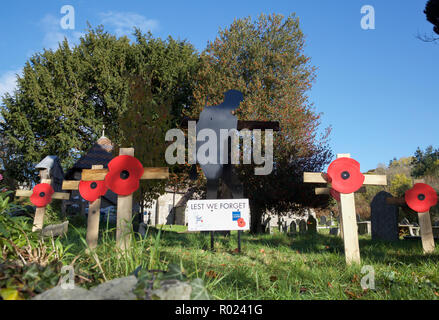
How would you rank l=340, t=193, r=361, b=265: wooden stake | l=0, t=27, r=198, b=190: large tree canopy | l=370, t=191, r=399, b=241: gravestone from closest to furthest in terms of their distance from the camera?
l=340, t=193, r=361, b=265: wooden stake → l=370, t=191, r=399, b=241: gravestone → l=0, t=27, r=198, b=190: large tree canopy

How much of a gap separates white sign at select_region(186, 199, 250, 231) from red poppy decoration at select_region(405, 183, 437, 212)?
3503mm

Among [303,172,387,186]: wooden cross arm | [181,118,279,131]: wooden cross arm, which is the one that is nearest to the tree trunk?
[181,118,279,131]: wooden cross arm

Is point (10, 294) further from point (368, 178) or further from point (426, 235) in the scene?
point (426, 235)

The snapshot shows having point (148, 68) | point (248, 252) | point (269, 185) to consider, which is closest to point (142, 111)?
point (269, 185)

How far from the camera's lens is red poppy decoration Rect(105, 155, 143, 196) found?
477 centimetres

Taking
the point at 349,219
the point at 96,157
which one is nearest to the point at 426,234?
the point at 349,219

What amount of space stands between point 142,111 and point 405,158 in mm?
65194

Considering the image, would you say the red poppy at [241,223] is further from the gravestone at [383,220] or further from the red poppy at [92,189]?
the gravestone at [383,220]

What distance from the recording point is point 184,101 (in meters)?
22.1

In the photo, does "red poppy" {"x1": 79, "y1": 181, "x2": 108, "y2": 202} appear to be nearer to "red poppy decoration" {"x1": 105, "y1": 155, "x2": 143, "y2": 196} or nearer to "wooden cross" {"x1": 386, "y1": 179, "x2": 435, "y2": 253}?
"red poppy decoration" {"x1": 105, "y1": 155, "x2": 143, "y2": 196}

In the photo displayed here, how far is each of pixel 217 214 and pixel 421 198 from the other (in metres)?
4.33

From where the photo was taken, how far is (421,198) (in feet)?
21.3

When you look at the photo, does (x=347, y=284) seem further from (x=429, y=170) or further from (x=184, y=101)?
(x=429, y=170)

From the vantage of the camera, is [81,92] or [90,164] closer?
[90,164]
